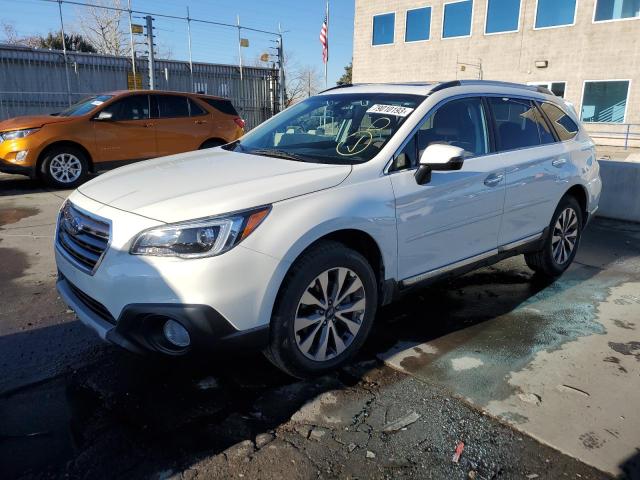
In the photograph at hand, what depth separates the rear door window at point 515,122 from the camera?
408 centimetres

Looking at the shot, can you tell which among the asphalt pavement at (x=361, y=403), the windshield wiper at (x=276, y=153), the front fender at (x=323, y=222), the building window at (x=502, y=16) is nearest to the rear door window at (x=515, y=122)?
the asphalt pavement at (x=361, y=403)

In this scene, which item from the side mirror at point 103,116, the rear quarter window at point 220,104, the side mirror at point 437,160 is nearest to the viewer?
the side mirror at point 437,160

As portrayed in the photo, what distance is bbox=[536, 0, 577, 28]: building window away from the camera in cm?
2053

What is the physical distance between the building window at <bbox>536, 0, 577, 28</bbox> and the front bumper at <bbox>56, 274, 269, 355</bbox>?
889 inches

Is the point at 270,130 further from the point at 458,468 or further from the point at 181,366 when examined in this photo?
the point at 458,468

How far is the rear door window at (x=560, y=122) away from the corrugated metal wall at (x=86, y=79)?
13.6 m

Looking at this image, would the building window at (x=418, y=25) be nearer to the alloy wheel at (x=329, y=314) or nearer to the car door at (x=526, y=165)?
the car door at (x=526, y=165)

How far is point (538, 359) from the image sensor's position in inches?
131

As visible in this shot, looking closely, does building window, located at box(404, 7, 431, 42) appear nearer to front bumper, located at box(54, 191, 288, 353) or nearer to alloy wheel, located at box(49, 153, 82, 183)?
alloy wheel, located at box(49, 153, 82, 183)

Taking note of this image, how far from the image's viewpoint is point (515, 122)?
4.29 m

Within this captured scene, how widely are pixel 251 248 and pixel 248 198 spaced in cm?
28

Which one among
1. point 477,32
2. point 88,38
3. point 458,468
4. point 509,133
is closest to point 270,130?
point 509,133

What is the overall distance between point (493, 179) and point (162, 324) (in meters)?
2.55

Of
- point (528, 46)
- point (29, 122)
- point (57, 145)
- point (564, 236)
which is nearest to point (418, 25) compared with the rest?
point (528, 46)
